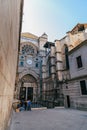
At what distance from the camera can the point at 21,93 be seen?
→ 73.2ft

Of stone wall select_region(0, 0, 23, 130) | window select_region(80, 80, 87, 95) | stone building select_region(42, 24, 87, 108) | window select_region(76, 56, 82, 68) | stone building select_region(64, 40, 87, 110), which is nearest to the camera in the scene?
stone wall select_region(0, 0, 23, 130)

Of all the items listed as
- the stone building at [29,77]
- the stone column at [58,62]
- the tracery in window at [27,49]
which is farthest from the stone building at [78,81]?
the tracery in window at [27,49]

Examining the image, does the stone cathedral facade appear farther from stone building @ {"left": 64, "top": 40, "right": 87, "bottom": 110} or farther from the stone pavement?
the stone pavement

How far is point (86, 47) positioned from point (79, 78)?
4.01 metres

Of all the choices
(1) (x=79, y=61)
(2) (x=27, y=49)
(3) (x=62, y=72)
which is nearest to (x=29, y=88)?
(3) (x=62, y=72)

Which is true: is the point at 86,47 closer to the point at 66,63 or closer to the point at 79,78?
the point at 79,78

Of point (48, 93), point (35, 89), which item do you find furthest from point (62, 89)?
point (35, 89)

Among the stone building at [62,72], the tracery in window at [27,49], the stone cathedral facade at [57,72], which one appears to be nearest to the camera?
the stone cathedral facade at [57,72]

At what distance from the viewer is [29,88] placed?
76.4 feet

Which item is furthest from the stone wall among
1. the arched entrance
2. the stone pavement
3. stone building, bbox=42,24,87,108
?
the arched entrance

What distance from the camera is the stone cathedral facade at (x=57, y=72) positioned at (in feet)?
43.4

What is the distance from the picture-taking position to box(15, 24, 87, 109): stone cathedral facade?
13237 millimetres

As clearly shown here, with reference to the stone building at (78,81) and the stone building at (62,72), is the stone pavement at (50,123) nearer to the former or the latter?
the stone building at (78,81)

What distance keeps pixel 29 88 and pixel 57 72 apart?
8400 millimetres
